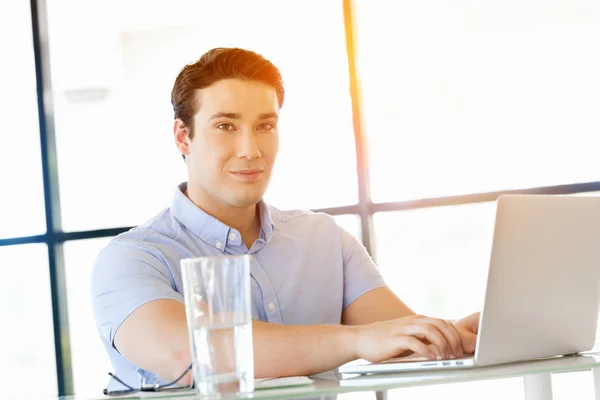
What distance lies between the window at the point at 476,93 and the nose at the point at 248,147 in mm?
1056

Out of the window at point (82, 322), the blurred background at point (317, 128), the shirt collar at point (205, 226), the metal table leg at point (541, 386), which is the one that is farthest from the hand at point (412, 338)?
the window at point (82, 322)

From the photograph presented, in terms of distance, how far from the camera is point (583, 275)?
1.43 m

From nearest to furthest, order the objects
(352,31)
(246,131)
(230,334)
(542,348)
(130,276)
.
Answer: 1. (230,334)
2. (542,348)
3. (130,276)
4. (246,131)
5. (352,31)

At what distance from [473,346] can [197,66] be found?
110 cm

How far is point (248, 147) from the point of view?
7.19ft

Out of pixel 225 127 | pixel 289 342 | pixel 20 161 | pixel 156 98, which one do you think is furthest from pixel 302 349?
pixel 20 161

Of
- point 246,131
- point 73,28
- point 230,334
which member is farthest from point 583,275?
point 73,28

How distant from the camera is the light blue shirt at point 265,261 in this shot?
1.88 metres

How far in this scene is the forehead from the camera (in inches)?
86.5

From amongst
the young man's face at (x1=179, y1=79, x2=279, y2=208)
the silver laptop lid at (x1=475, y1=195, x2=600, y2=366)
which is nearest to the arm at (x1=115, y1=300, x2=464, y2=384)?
the silver laptop lid at (x1=475, y1=195, x2=600, y2=366)

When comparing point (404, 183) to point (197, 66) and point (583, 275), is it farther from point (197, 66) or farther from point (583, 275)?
point (583, 275)

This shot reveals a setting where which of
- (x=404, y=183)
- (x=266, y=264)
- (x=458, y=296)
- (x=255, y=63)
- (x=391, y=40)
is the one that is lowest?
(x=458, y=296)

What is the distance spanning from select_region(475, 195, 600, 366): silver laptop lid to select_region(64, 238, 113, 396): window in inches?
83.5

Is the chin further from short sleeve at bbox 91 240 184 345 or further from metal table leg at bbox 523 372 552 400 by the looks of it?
metal table leg at bbox 523 372 552 400
